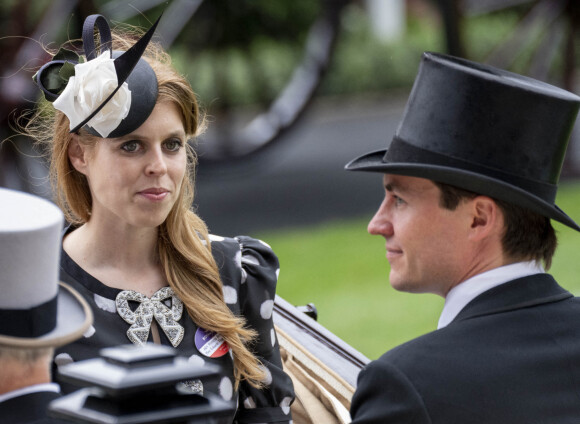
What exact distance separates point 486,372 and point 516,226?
36 centimetres

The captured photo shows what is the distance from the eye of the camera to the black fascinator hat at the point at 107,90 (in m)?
2.53

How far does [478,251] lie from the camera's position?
7.33 feet

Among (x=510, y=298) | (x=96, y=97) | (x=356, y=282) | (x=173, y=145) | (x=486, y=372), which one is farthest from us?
(x=356, y=282)

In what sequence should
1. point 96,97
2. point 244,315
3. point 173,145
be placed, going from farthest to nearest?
point 244,315, point 173,145, point 96,97

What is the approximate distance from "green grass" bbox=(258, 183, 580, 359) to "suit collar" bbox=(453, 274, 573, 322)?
426 centimetres

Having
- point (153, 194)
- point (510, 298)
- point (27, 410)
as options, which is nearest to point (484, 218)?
point (510, 298)

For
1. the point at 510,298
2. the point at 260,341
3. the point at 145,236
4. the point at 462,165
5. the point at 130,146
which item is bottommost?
the point at 260,341

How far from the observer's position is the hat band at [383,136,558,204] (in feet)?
7.42

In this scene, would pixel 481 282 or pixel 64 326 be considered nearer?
pixel 64 326

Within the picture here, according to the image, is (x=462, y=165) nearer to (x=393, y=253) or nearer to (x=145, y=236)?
(x=393, y=253)

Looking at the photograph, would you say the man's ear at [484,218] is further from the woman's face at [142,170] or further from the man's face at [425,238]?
the woman's face at [142,170]

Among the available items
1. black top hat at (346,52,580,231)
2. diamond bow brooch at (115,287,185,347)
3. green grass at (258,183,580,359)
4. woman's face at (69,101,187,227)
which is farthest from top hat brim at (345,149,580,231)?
green grass at (258,183,580,359)

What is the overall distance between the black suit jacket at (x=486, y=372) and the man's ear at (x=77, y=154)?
1027mm

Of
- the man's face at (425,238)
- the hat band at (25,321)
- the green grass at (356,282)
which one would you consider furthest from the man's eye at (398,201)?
the green grass at (356,282)
